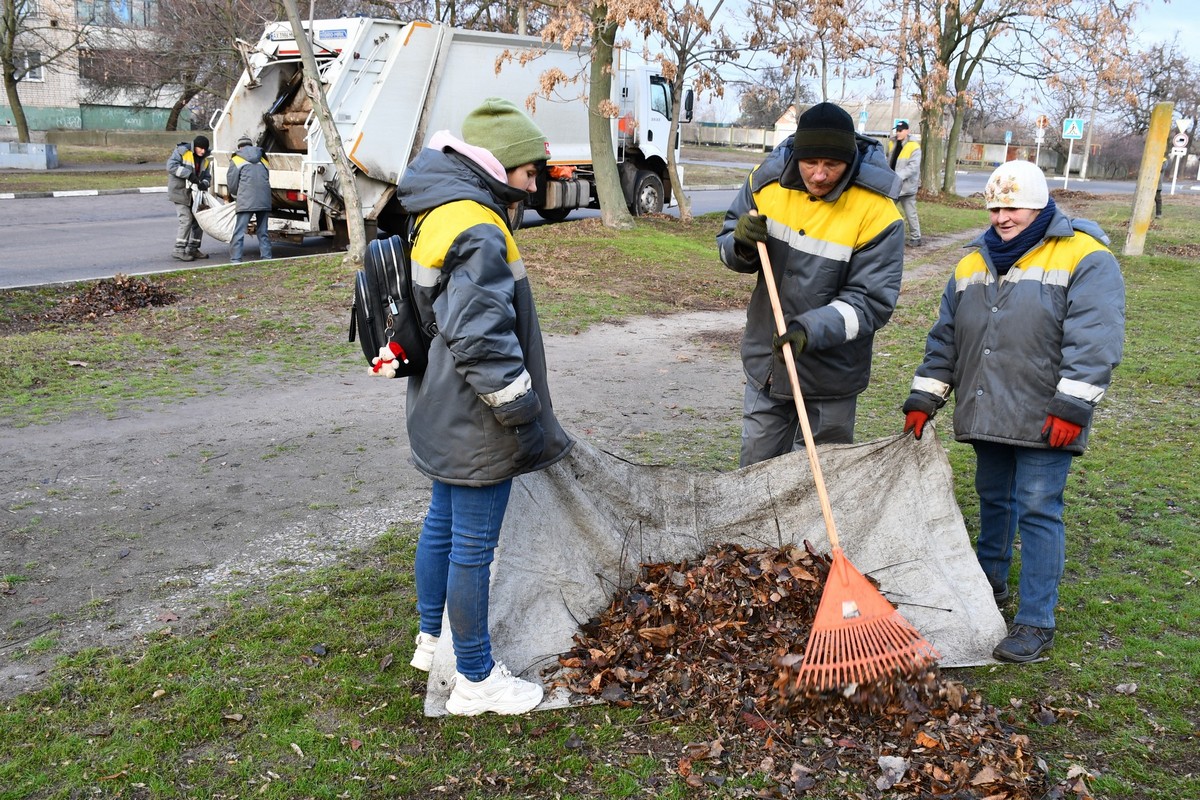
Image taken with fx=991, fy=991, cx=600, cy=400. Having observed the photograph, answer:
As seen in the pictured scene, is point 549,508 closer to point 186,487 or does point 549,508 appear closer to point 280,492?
point 280,492

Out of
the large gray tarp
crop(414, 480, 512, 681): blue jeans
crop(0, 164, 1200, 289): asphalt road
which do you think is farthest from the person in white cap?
crop(0, 164, 1200, 289): asphalt road

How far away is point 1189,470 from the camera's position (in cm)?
602

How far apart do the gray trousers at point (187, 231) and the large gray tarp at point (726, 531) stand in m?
10.9

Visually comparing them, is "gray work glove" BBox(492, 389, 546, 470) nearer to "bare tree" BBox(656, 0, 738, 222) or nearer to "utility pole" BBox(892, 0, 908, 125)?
"bare tree" BBox(656, 0, 738, 222)

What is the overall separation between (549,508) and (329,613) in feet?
3.45

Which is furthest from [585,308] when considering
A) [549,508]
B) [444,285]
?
[444,285]

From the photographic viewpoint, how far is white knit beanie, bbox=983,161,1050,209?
366 centimetres

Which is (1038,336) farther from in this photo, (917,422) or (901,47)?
(901,47)

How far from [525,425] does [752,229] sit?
1263 mm

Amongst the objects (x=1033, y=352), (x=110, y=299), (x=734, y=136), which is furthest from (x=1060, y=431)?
(x=734, y=136)

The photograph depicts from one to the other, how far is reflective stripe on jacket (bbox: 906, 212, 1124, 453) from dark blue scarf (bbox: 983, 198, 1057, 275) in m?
0.02

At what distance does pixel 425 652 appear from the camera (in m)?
3.72

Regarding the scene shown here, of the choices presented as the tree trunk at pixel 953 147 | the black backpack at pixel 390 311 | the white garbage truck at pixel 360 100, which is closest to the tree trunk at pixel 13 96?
the white garbage truck at pixel 360 100

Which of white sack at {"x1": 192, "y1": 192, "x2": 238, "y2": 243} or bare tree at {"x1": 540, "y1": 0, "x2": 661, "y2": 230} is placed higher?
bare tree at {"x1": 540, "y1": 0, "x2": 661, "y2": 230}
